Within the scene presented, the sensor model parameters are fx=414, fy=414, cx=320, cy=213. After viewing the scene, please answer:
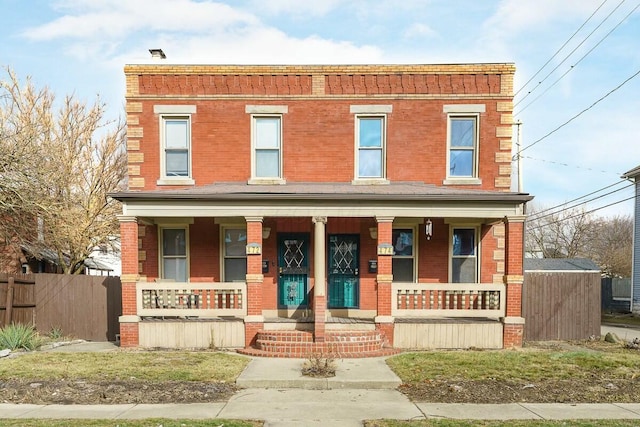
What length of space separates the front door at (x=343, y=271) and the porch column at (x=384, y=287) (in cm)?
175

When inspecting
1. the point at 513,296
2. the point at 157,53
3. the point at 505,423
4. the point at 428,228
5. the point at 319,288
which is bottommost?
the point at 505,423

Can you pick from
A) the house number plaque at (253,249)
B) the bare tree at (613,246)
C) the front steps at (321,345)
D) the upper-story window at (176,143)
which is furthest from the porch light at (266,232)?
the bare tree at (613,246)

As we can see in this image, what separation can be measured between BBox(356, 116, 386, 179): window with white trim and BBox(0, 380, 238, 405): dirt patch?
22.5 feet

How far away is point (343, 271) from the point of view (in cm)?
1201

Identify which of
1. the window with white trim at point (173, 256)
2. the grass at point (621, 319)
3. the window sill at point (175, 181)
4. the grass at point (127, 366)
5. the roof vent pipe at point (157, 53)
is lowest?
the grass at point (621, 319)

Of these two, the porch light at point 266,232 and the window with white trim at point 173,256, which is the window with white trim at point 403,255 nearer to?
the porch light at point 266,232

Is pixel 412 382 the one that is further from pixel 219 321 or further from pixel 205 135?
pixel 205 135

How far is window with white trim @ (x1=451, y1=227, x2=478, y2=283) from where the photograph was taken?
39.4 feet

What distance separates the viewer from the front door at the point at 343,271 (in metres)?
11.9

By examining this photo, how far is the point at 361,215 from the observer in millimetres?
10359

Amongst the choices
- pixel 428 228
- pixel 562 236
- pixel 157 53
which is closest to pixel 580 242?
pixel 562 236

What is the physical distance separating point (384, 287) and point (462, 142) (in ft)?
15.9

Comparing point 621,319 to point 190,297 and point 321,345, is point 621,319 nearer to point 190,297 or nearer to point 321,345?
point 321,345

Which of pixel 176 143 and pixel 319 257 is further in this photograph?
pixel 176 143
